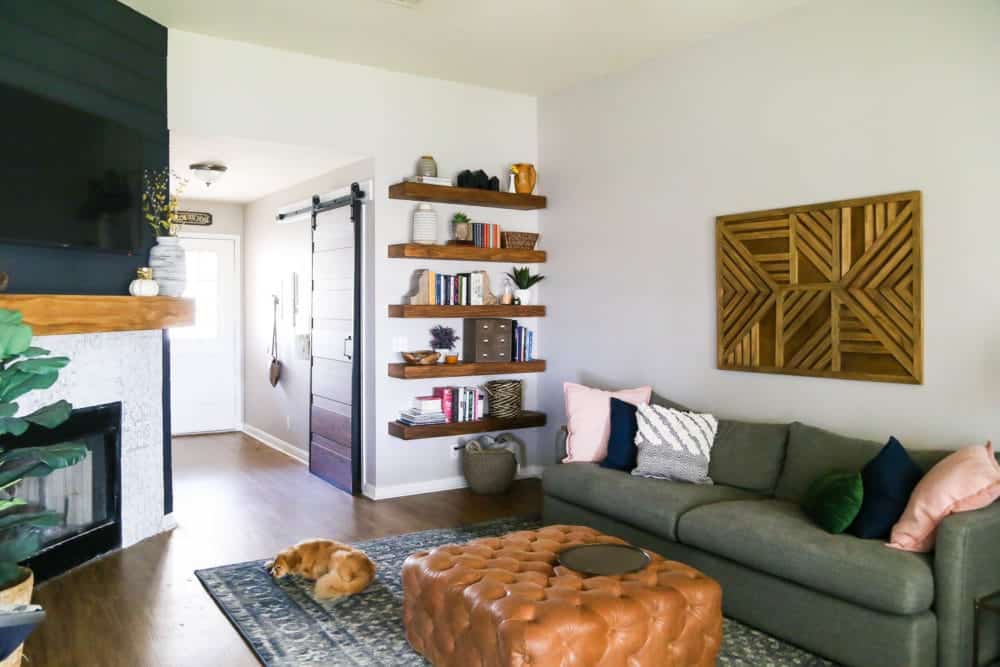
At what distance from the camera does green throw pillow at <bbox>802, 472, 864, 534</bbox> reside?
2.96 metres

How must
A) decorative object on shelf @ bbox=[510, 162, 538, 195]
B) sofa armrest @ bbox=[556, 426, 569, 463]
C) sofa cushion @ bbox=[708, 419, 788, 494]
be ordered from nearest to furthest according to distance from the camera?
sofa cushion @ bbox=[708, 419, 788, 494]
sofa armrest @ bbox=[556, 426, 569, 463]
decorative object on shelf @ bbox=[510, 162, 538, 195]

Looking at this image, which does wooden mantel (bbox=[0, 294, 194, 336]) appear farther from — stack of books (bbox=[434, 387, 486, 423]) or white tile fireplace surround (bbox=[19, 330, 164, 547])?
stack of books (bbox=[434, 387, 486, 423])

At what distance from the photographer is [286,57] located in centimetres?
486

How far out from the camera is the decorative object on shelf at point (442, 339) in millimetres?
5453

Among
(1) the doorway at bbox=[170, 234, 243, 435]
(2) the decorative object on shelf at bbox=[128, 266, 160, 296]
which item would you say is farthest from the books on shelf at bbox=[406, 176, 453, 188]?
(1) the doorway at bbox=[170, 234, 243, 435]

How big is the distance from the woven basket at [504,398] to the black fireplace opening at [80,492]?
8.27 feet

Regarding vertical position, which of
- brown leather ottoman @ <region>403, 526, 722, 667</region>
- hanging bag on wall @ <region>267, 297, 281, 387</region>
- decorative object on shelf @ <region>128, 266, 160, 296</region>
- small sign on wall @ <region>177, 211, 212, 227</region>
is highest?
small sign on wall @ <region>177, 211, 212, 227</region>

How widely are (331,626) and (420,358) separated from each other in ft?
7.77

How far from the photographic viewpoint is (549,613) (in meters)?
2.37

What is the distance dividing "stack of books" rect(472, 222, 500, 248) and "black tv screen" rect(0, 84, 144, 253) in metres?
2.28

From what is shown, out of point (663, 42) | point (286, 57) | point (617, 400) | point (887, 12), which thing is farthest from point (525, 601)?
point (286, 57)

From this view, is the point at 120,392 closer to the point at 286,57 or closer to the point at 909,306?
the point at 286,57

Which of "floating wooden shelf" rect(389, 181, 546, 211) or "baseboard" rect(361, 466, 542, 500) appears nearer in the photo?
"floating wooden shelf" rect(389, 181, 546, 211)

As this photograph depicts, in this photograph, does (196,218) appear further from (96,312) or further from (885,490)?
(885,490)
